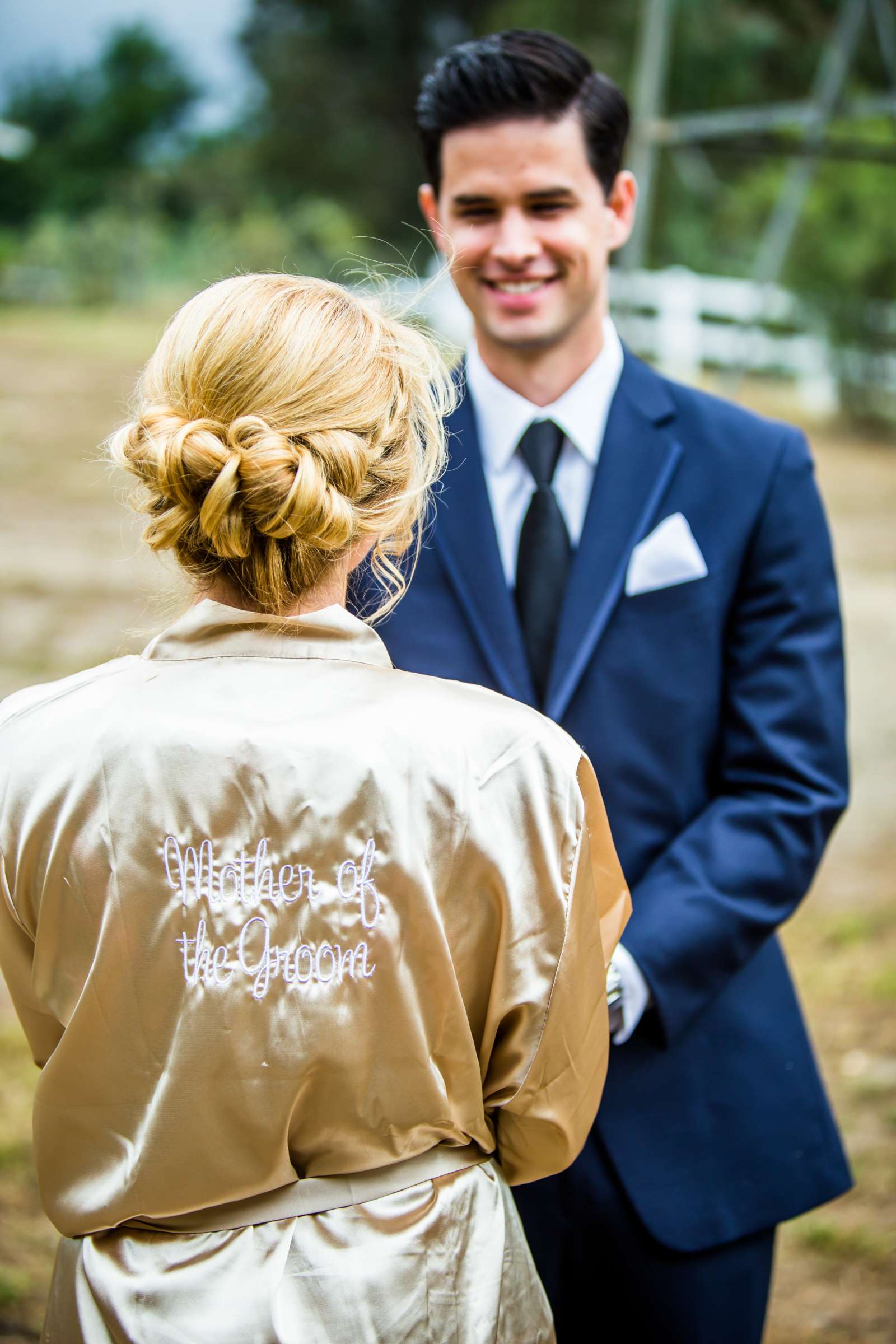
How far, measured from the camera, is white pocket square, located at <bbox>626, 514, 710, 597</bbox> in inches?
74.0

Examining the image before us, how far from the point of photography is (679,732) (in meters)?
1.88

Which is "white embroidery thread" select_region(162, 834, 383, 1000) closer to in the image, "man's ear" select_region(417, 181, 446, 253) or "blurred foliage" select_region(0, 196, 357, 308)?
"man's ear" select_region(417, 181, 446, 253)

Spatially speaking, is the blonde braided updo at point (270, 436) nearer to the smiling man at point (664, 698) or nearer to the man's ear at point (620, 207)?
the smiling man at point (664, 698)

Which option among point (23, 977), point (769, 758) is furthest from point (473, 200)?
point (23, 977)

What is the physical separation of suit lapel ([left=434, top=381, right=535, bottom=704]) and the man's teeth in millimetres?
231

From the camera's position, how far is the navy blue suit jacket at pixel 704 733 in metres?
1.84

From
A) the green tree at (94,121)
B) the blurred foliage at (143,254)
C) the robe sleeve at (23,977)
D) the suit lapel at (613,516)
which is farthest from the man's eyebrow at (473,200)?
the green tree at (94,121)

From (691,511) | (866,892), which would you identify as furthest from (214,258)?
(691,511)

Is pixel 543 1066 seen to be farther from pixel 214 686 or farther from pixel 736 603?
pixel 736 603

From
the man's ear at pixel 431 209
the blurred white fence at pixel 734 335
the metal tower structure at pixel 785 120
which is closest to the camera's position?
the man's ear at pixel 431 209

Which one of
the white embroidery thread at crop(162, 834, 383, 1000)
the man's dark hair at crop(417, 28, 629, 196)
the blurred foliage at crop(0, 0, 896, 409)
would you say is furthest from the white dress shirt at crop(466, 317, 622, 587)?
the blurred foliage at crop(0, 0, 896, 409)

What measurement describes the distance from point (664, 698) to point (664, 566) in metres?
0.19

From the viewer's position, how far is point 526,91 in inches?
79.3

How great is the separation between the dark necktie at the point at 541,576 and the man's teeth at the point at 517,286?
32cm
